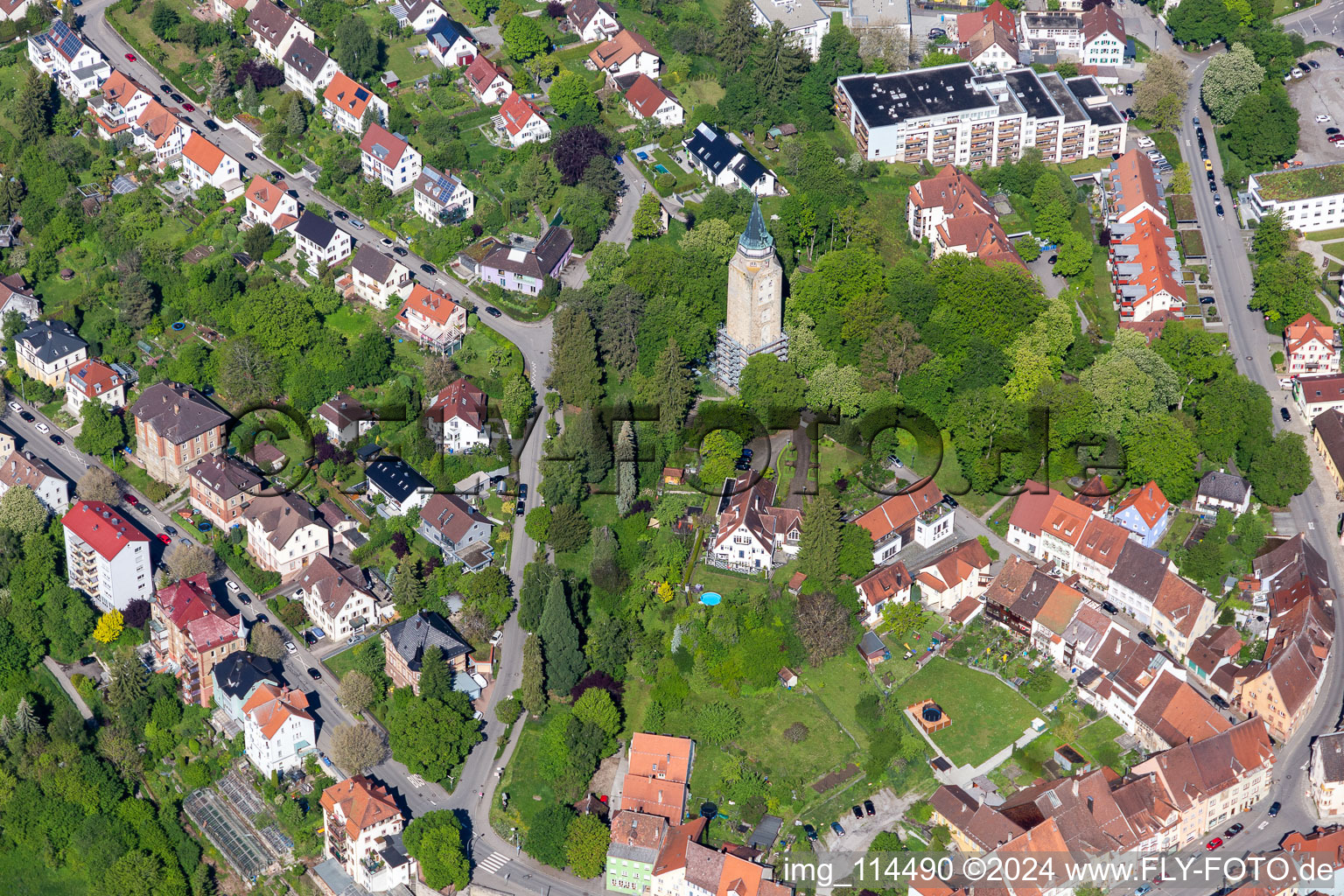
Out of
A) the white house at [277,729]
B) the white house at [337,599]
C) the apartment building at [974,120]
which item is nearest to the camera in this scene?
the white house at [277,729]

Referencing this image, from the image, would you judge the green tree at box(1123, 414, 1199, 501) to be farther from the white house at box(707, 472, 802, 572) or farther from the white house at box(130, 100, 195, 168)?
the white house at box(130, 100, 195, 168)

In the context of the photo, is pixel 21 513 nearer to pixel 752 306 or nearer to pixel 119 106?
pixel 119 106

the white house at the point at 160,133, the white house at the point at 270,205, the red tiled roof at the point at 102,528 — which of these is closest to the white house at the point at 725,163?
the white house at the point at 270,205

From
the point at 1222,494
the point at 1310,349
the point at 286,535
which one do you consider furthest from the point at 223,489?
the point at 1310,349

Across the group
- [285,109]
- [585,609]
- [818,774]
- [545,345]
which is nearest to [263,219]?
[285,109]

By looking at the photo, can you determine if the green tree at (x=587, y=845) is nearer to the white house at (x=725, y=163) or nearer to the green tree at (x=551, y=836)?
the green tree at (x=551, y=836)

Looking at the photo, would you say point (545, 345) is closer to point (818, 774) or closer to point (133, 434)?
point (133, 434)
